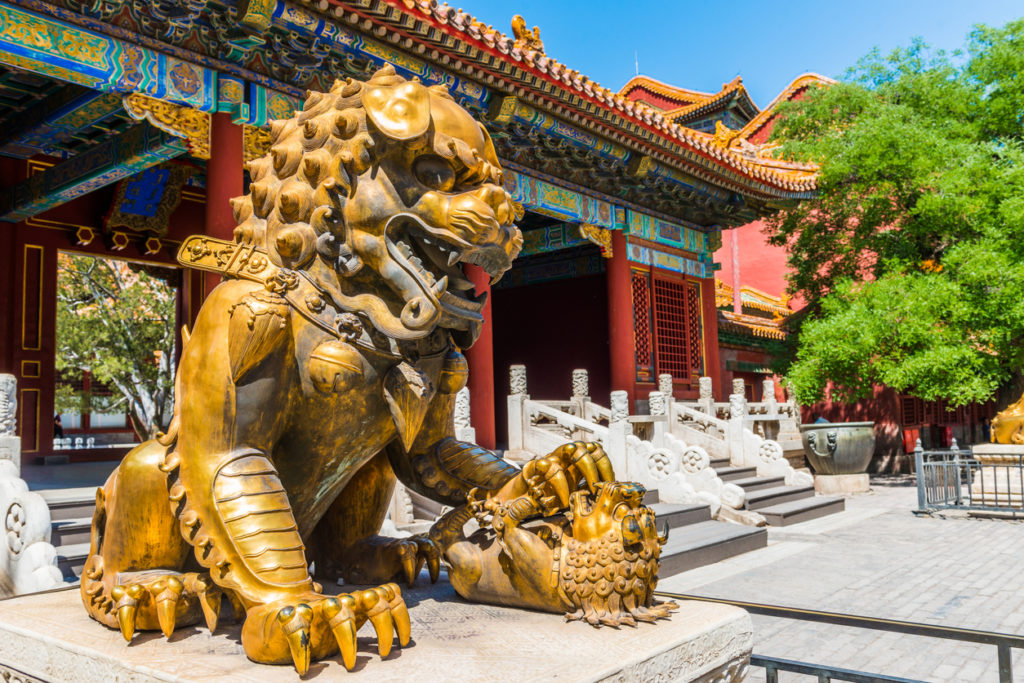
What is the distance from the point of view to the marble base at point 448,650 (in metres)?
1.32

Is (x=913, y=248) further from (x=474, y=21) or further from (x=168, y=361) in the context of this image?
(x=168, y=361)

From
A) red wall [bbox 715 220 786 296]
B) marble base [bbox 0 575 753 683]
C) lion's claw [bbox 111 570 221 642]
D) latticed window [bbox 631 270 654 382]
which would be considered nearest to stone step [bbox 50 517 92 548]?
marble base [bbox 0 575 753 683]

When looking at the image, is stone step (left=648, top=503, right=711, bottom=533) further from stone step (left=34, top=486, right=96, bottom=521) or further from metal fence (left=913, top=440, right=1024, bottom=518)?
stone step (left=34, top=486, right=96, bottom=521)

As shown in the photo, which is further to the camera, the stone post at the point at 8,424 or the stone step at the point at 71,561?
the stone post at the point at 8,424

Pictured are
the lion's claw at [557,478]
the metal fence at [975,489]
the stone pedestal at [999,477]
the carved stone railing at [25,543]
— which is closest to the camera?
the lion's claw at [557,478]

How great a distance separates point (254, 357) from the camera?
148 cm

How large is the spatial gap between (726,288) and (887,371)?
8.25 metres

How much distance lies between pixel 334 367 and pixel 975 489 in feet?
38.6

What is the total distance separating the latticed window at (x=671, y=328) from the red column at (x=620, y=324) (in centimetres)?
108

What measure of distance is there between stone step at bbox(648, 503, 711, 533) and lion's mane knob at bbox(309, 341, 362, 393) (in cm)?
643

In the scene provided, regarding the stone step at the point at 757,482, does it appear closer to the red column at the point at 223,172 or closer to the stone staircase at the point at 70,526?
the red column at the point at 223,172

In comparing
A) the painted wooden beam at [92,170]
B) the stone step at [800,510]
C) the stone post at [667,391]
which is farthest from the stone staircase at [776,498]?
the painted wooden beam at [92,170]

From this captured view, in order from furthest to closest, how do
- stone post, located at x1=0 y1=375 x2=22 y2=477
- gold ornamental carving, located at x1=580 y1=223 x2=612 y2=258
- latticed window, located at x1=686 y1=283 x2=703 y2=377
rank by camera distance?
latticed window, located at x1=686 y1=283 x2=703 y2=377, gold ornamental carving, located at x1=580 y1=223 x2=612 y2=258, stone post, located at x1=0 y1=375 x2=22 y2=477

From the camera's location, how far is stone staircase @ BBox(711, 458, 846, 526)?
9.25 m
